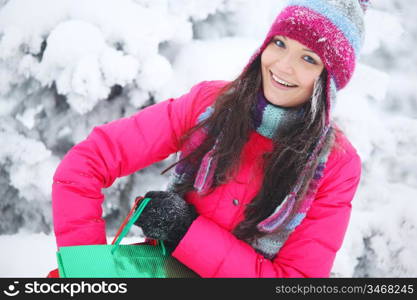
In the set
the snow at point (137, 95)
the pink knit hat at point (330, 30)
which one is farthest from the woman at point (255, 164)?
the snow at point (137, 95)

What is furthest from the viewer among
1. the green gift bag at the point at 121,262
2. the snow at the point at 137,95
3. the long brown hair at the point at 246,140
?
the snow at the point at 137,95

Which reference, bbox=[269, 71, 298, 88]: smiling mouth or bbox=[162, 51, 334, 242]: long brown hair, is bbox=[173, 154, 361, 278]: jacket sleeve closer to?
bbox=[162, 51, 334, 242]: long brown hair

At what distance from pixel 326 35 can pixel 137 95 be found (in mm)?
1247

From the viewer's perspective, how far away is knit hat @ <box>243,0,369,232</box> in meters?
1.23

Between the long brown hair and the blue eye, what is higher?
the blue eye

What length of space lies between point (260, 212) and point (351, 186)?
1.00 feet

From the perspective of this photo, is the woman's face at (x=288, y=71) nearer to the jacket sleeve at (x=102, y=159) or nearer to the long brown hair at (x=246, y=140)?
the long brown hair at (x=246, y=140)

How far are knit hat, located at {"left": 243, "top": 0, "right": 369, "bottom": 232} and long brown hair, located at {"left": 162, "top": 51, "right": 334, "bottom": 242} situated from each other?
0.04 meters

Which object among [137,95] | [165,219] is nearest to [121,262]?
[165,219]

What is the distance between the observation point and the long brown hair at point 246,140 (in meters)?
1.34

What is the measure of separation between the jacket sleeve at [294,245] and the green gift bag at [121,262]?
0.05 metres

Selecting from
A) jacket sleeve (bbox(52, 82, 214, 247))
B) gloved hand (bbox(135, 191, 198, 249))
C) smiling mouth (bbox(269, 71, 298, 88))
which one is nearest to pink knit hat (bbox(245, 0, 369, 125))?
smiling mouth (bbox(269, 71, 298, 88))

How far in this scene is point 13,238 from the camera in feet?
7.47

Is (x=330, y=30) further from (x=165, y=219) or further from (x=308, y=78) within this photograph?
(x=165, y=219)
